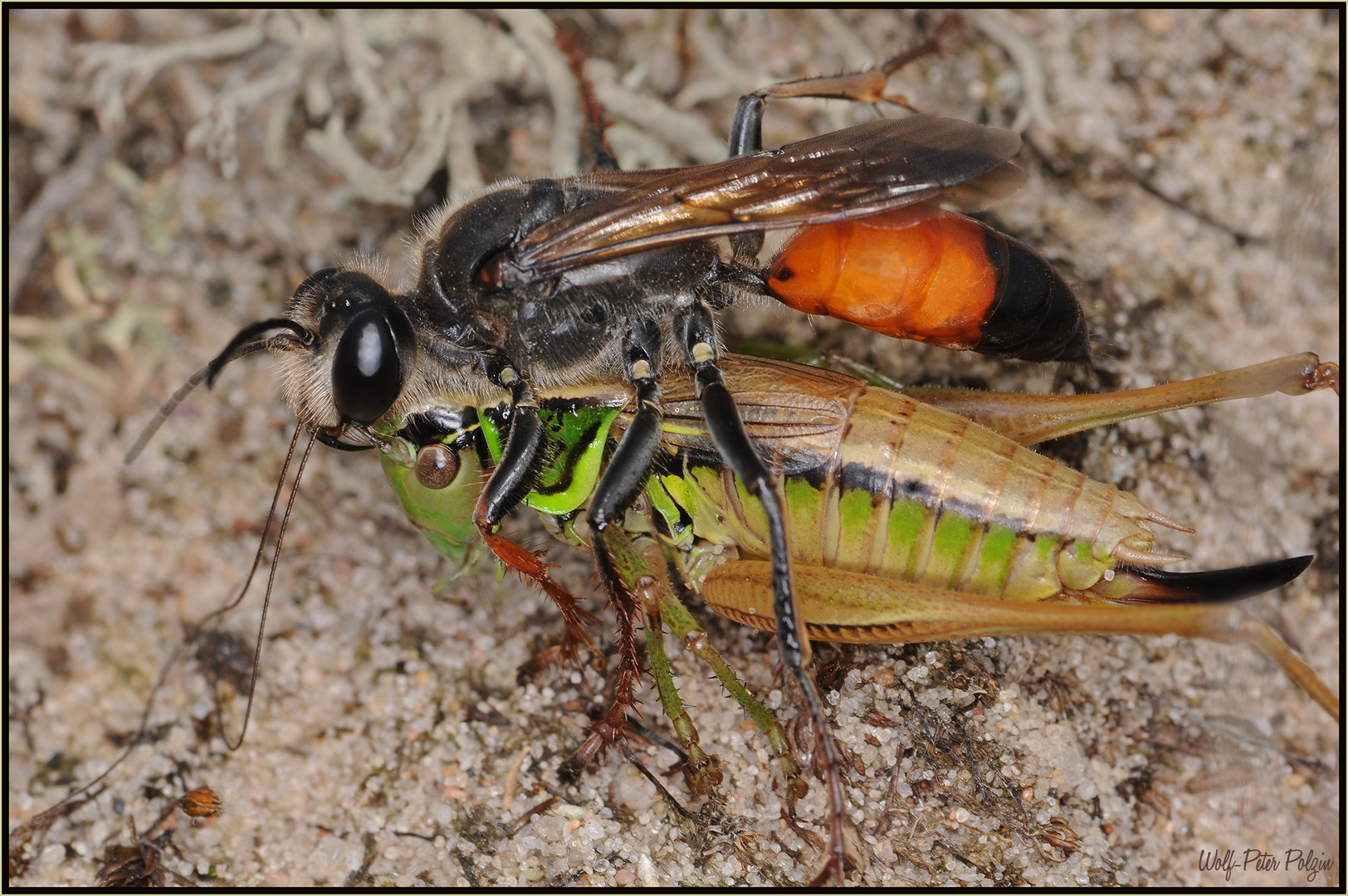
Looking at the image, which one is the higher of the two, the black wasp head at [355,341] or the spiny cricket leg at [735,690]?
the black wasp head at [355,341]

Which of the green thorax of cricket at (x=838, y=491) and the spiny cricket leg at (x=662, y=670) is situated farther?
the spiny cricket leg at (x=662, y=670)

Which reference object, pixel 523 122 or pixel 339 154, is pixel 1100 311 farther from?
pixel 339 154

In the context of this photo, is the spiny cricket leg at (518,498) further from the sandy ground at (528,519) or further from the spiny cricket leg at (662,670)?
the sandy ground at (528,519)

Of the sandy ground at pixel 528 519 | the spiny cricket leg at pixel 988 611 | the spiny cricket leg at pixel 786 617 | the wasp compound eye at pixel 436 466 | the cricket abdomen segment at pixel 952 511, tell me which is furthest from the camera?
the wasp compound eye at pixel 436 466

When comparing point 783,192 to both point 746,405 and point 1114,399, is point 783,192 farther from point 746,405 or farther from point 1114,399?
point 1114,399

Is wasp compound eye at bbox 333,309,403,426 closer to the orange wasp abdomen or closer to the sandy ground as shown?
the sandy ground
